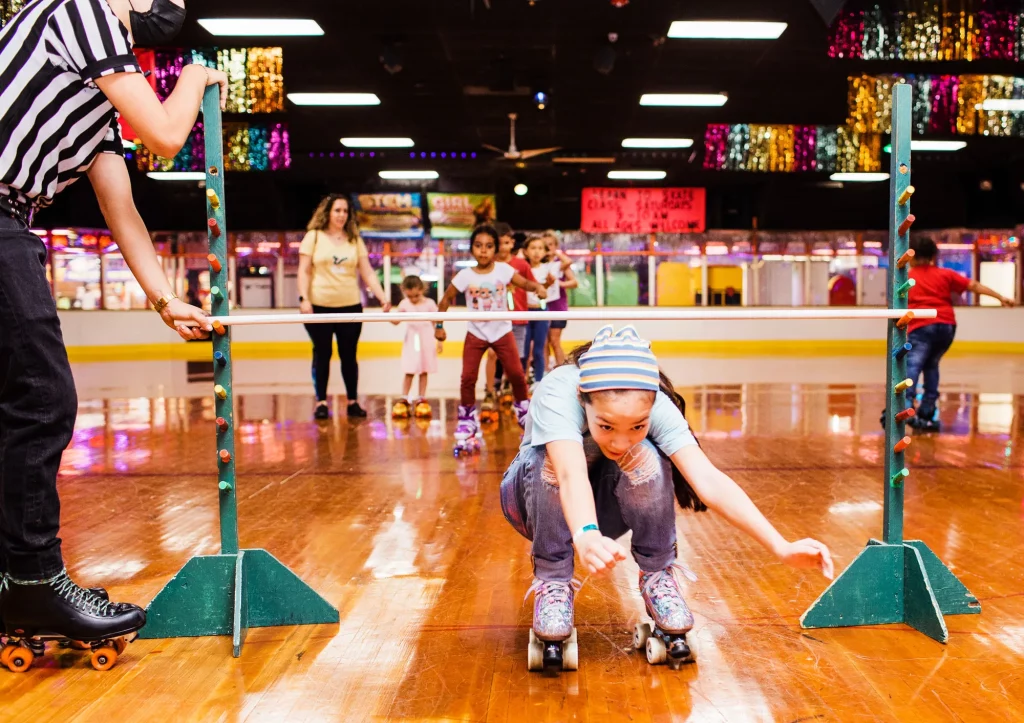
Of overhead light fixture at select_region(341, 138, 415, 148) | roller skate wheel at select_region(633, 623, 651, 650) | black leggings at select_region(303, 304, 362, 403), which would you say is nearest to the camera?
roller skate wheel at select_region(633, 623, 651, 650)

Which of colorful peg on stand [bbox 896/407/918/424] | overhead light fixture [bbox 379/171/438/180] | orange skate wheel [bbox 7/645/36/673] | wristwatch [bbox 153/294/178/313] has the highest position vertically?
overhead light fixture [bbox 379/171/438/180]

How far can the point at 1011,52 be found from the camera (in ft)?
25.6

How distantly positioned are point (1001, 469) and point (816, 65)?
6.39 meters

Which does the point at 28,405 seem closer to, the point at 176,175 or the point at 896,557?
the point at 896,557

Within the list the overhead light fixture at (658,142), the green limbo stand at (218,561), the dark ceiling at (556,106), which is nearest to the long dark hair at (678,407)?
the green limbo stand at (218,561)

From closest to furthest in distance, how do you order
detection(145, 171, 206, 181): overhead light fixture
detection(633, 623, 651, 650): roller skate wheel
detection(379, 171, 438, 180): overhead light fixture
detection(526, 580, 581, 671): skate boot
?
1. detection(526, 580, 581, 671): skate boot
2. detection(633, 623, 651, 650): roller skate wheel
3. detection(145, 171, 206, 181): overhead light fixture
4. detection(379, 171, 438, 180): overhead light fixture

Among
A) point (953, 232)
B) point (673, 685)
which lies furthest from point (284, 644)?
point (953, 232)

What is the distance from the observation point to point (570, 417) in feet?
5.30

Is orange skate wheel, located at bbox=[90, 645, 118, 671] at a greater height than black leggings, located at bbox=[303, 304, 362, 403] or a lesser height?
lesser

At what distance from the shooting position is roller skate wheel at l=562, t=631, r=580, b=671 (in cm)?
171

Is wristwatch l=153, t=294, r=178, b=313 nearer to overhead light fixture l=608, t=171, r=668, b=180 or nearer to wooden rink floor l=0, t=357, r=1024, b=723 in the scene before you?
wooden rink floor l=0, t=357, r=1024, b=723

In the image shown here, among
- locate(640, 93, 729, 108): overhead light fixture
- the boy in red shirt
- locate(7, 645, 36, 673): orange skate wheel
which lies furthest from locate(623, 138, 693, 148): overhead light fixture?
locate(7, 645, 36, 673): orange skate wheel

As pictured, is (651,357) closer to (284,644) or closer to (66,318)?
(284,644)

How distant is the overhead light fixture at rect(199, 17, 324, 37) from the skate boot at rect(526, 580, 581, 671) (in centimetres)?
665
